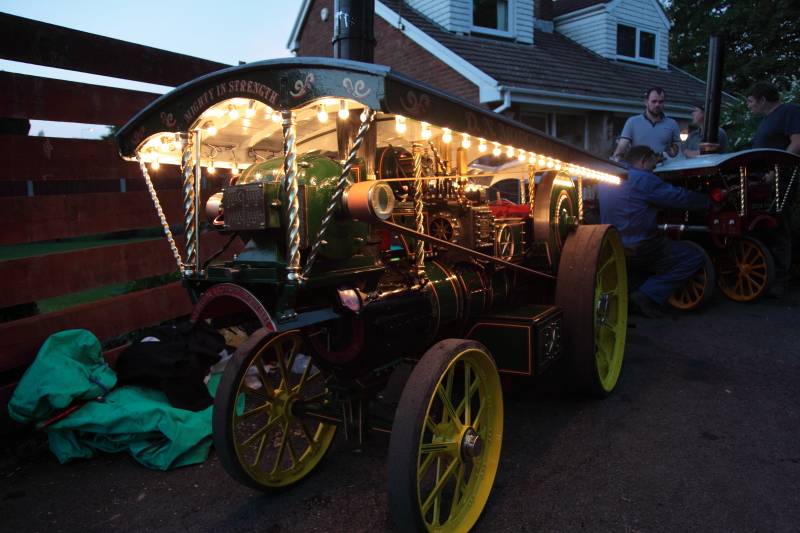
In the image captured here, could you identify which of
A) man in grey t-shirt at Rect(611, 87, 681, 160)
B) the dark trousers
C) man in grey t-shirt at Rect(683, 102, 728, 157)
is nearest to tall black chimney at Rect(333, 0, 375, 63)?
the dark trousers

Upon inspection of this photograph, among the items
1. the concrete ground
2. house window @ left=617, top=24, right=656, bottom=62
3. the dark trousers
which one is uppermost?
house window @ left=617, top=24, right=656, bottom=62

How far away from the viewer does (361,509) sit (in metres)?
2.65

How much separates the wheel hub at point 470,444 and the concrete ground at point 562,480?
0.32 m

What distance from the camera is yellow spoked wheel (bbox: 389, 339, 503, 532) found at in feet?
6.86

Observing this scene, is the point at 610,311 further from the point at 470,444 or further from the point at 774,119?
the point at 774,119

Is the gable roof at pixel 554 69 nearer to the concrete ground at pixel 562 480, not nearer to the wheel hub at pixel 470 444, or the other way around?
the concrete ground at pixel 562 480

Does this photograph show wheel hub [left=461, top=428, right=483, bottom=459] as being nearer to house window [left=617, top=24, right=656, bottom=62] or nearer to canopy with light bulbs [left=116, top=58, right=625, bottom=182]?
canopy with light bulbs [left=116, top=58, right=625, bottom=182]

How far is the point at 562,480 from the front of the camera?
2.84 m

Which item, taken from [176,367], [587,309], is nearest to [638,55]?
[587,309]

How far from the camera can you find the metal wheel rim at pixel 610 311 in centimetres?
396

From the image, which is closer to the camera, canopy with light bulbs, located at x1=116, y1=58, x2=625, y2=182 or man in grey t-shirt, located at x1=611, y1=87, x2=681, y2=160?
canopy with light bulbs, located at x1=116, y1=58, x2=625, y2=182

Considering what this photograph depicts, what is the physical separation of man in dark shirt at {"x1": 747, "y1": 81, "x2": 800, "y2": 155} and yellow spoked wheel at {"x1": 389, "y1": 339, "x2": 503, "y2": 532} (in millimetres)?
6121

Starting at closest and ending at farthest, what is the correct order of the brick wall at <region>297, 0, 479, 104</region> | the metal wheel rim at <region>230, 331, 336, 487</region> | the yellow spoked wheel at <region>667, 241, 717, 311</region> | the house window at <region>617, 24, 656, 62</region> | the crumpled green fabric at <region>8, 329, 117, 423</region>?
the metal wheel rim at <region>230, 331, 336, 487</region> → the crumpled green fabric at <region>8, 329, 117, 423</region> → the yellow spoked wheel at <region>667, 241, 717, 311</region> → the brick wall at <region>297, 0, 479, 104</region> → the house window at <region>617, 24, 656, 62</region>

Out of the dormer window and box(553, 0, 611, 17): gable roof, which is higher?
box(553, 0, 611, 17): gable roof
